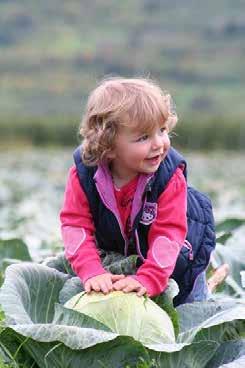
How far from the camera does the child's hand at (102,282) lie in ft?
12.2

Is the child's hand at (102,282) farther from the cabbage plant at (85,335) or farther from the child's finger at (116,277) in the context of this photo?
the cabbage plant at (85,335)

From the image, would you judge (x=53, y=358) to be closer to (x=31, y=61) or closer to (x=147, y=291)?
(x=147, y=291)

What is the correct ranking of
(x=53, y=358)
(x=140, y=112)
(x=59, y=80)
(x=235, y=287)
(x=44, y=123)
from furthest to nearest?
(x=59, y=80), (x=44, y=123), (x=235, y=287), (x=140, y=112), (x=53, y=358)

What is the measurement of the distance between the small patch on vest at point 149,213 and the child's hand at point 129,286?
0.91 ft

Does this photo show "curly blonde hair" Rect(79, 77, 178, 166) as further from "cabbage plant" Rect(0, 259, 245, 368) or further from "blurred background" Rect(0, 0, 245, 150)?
"blurred background" Rect(0, 0, 245, 150)

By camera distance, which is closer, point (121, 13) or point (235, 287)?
point (235, 287)

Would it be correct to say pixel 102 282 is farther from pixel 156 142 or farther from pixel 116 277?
pixel 156 142

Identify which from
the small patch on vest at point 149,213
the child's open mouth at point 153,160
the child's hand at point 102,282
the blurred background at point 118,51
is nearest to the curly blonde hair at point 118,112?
the child's open mouth at point 153,160

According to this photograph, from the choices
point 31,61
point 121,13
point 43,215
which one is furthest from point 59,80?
point 43,215

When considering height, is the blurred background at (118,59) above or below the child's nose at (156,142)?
below

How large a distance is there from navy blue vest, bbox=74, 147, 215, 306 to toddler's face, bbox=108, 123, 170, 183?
0.10 meters

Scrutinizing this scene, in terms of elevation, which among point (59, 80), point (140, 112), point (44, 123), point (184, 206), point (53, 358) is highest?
point (140, 112)

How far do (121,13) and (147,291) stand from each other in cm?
15661

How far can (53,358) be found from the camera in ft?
11.3
